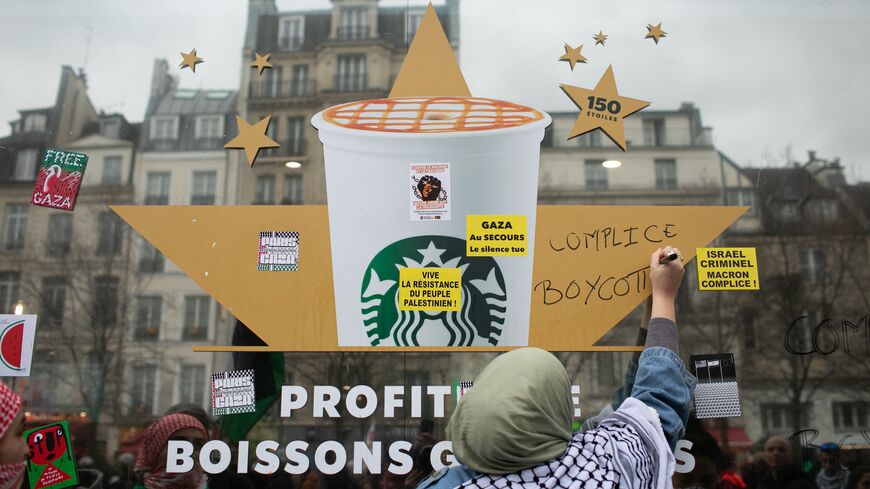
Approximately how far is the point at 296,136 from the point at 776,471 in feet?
8.35

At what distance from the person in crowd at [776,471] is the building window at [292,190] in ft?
7.41

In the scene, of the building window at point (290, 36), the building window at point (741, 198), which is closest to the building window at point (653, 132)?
the building window at point (741, 198)

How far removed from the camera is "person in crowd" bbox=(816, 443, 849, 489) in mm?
2771

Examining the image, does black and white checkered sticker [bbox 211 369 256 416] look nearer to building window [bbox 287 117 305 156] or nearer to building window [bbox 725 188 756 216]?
building window [bbox 287 117 305 156]

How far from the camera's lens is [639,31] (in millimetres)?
3078

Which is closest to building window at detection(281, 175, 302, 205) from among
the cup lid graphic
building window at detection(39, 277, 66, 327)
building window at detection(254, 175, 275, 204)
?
building window at detection(254, 175, 275, 204)

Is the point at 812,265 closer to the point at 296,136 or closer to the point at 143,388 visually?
the point at 296,136

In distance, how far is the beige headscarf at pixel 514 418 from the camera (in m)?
1.47

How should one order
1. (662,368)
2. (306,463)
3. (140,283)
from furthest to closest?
(140,283) < (306,463) < (662,368)

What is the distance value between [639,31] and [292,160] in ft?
5.71

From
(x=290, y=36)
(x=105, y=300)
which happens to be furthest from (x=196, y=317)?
(x=290, y=36)

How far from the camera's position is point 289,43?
10.2ft

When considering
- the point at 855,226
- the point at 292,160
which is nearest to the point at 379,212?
the point at 292,160

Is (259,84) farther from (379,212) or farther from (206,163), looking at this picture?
(379,212)
